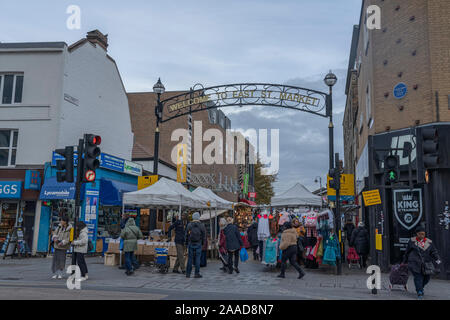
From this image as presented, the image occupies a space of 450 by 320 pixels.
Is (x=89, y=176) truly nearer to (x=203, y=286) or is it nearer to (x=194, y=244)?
(x=194, y=244)

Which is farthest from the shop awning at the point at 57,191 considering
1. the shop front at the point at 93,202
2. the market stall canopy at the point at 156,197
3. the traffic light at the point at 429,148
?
the traffic light at the point at 429,148

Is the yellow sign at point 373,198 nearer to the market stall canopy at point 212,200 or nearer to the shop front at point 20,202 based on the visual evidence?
the market stall canopy at point 212,200

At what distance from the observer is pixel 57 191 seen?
60.2ft

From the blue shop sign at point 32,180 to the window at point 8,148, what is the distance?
1.84 m

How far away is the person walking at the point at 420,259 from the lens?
9578 millimetres

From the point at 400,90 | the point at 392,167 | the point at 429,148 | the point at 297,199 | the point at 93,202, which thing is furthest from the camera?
the point at 93,202

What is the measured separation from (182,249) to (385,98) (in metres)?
8.61

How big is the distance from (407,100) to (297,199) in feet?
20.1

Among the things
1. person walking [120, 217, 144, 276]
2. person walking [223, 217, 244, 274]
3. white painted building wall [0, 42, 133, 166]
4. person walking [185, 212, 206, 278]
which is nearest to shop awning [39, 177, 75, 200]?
white painted building wall [0, 42, 133, 166]

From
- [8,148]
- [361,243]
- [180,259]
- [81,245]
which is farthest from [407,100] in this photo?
[8,148]

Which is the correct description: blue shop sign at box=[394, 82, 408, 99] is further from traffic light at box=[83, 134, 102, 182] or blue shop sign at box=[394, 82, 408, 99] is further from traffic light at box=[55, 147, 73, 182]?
traffic light at box=[55, 147, 73, 182]

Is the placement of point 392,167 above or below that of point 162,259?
above

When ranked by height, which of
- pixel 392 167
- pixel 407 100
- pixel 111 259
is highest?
pixel 407 100
